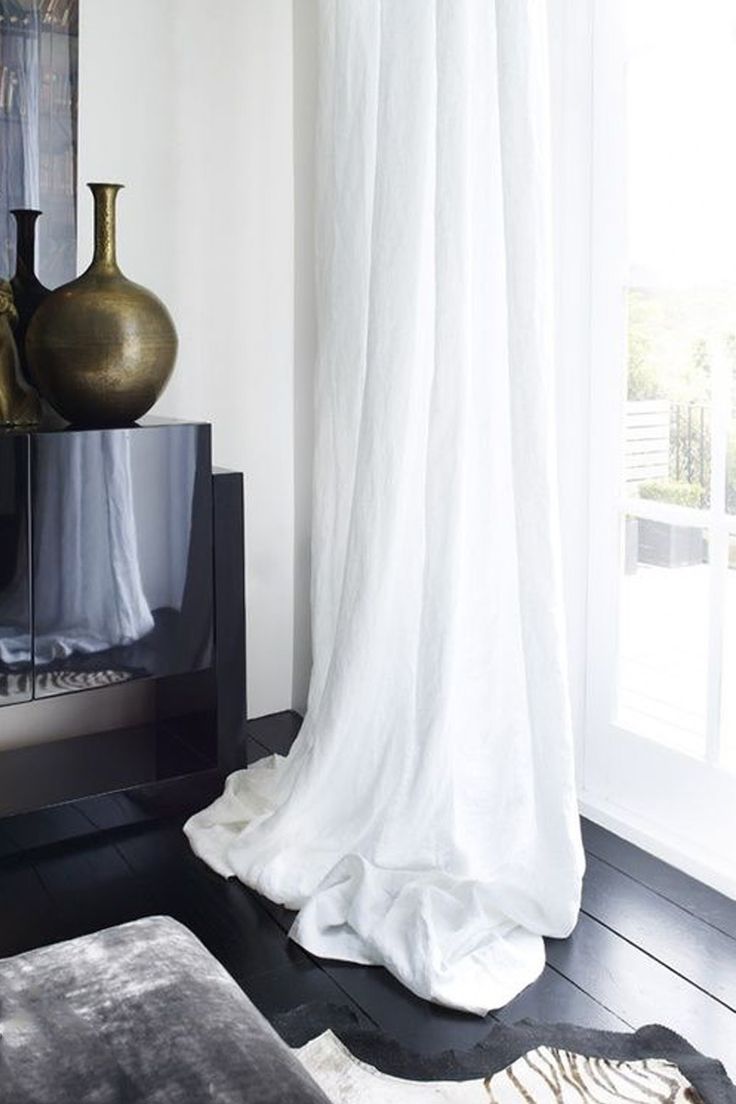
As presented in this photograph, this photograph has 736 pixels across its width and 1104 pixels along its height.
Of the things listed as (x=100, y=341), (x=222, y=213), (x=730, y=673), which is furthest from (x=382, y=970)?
(x=222, y=213)

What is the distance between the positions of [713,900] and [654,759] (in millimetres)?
351

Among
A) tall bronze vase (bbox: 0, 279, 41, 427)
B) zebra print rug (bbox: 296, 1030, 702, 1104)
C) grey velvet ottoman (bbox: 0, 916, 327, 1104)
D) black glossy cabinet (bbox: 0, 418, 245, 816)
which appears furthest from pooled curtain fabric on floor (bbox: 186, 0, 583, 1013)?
grey velvet ottoman (bbox: 0, 916, 327, 1104)

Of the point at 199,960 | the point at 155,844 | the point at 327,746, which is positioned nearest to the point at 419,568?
the point at 327,746

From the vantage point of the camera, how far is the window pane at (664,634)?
7.75 feet

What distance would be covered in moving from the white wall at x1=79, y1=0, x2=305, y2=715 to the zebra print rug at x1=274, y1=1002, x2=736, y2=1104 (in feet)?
5.01

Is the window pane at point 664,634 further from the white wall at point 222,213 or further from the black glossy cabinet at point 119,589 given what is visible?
the white wall at point 222,213

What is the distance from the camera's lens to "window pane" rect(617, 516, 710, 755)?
2.36 meters

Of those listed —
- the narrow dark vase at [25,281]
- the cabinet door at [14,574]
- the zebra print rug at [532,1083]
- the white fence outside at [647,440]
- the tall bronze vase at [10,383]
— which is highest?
the narrow dark vase at [25,281]

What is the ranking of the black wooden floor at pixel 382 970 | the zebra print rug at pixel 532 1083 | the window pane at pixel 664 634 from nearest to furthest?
the zebra print rug at pixel 532 1083 < the black wooden floor at pixel 382 970 < the window pane at pixel 664 634

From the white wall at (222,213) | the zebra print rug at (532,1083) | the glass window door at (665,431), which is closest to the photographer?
the zebra print rug at (532,1083)

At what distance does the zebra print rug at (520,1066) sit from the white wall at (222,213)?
1528mm

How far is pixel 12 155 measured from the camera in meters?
2.60

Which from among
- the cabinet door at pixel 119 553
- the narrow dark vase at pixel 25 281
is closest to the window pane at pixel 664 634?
the cabinet door at pixel 119 553

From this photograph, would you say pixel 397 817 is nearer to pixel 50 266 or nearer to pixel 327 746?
pixel 327 746
